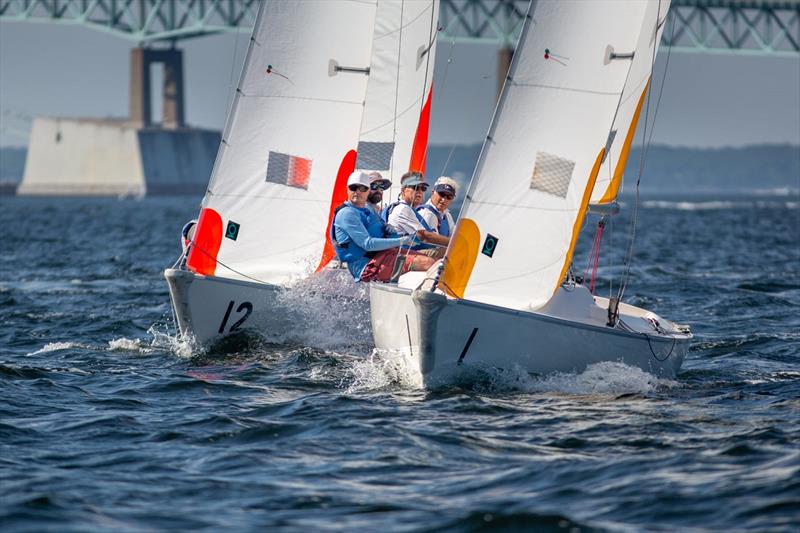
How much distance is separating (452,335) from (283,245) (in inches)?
147

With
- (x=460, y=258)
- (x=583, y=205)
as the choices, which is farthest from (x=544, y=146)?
(x=460, y=258)

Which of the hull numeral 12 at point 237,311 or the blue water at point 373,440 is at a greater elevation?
the hull numeral 12 at point 237,311

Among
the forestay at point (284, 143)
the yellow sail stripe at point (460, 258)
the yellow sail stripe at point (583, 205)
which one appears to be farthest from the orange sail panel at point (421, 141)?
the yellow sail stripe at point (460, 258)

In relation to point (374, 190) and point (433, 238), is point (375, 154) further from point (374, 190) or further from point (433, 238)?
point (433, 238)

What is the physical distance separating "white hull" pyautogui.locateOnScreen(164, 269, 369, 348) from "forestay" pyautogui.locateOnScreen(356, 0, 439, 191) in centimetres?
260

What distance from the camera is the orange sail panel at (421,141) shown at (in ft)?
50.3

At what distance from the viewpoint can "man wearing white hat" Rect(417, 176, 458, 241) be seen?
11.9 m

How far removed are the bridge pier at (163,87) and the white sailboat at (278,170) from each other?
84393mm

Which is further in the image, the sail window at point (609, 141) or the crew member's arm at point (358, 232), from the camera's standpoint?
the crew member's arm at point (358, 232)

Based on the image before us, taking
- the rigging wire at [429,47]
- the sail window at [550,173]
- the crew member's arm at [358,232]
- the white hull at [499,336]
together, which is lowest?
the white hull at [499,336]

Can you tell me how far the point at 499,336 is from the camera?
9.74 m

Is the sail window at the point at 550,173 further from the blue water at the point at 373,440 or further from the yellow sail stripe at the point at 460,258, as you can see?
the blue water at the point at 373,440

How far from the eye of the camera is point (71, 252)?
29.2 metres

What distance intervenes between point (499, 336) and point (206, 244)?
12.8 ft
